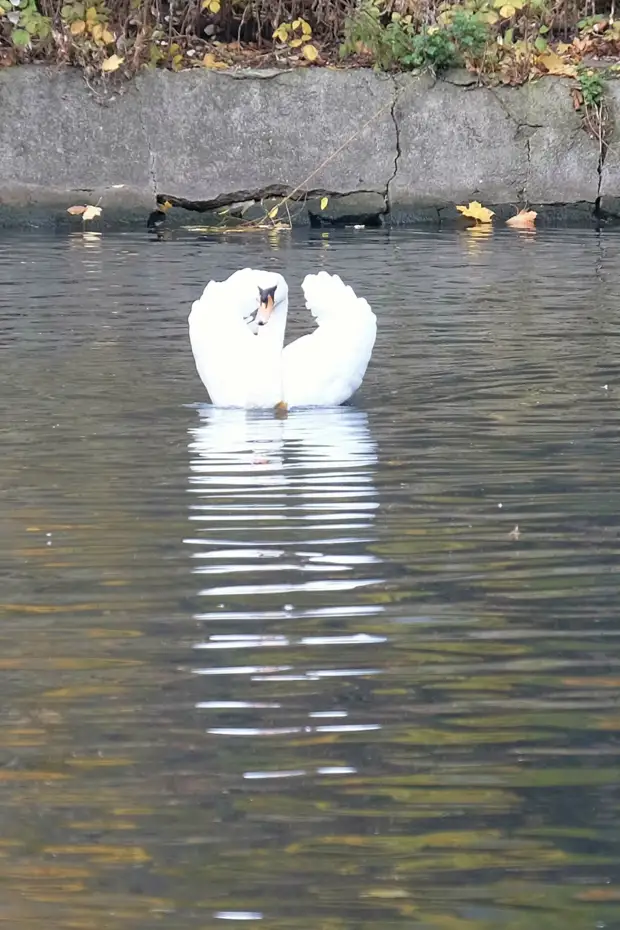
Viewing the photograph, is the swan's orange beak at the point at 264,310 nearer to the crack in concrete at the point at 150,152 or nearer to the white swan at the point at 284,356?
the white swan at the point at 284,356

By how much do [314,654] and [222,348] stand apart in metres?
3.63

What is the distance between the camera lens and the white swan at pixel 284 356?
7.73 meters

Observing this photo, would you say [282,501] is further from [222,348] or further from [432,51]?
[432,51]

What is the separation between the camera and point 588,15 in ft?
59.0

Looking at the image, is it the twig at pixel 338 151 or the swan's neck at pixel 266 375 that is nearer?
the swan's neck at pixel 266 375

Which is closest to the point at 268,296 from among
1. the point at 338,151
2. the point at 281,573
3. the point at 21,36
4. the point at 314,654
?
the point at 281,573

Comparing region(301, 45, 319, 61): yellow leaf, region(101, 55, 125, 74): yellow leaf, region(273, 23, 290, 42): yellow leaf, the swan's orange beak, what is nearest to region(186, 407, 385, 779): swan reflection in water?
the swan's orange beak

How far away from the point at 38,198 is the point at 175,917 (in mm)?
14155

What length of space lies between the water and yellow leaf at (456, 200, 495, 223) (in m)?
8.18

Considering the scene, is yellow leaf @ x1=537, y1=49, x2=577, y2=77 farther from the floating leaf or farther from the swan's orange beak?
the swan's orange beak

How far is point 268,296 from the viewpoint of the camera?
8.15 metres

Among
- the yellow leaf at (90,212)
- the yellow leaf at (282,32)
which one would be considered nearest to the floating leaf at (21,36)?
the yellow leaf at (90,212)

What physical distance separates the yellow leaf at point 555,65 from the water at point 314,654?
29.1 ft

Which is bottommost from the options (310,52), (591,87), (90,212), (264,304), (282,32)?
(90,212)
